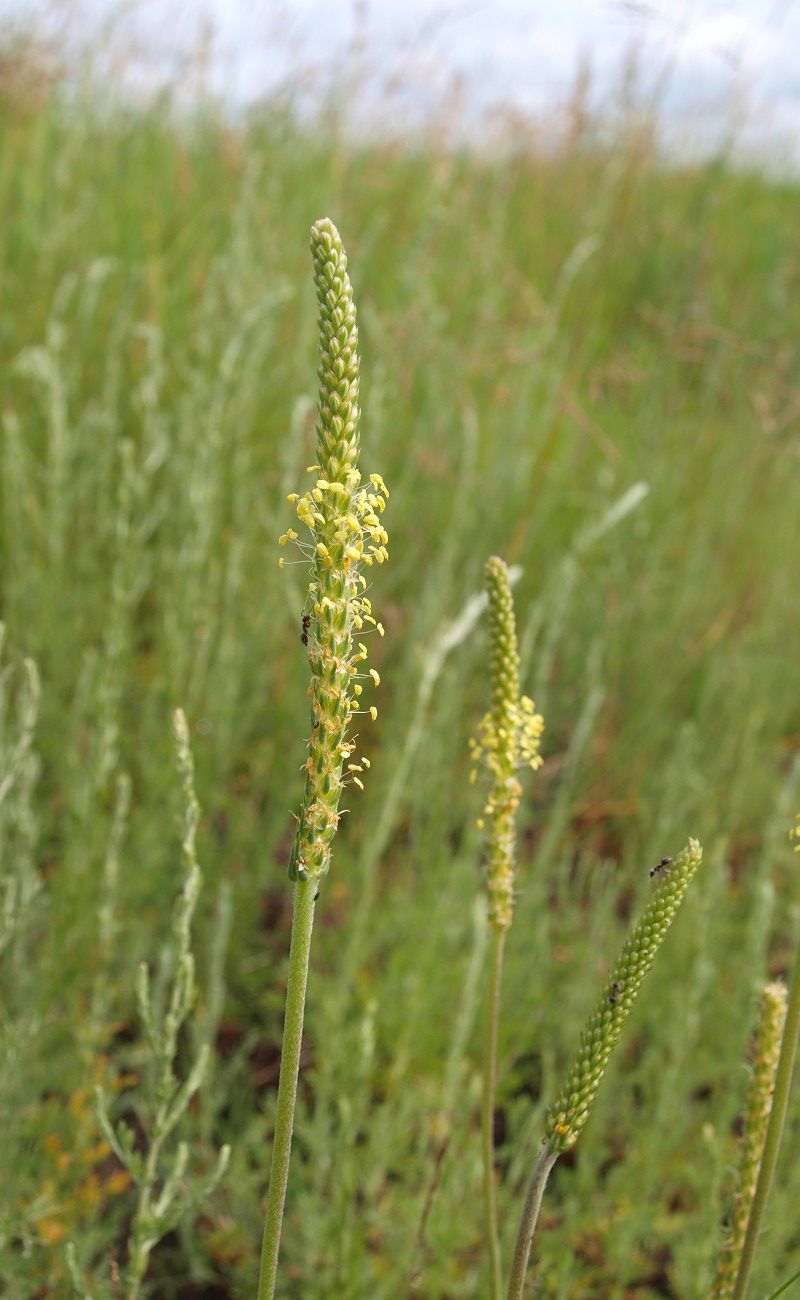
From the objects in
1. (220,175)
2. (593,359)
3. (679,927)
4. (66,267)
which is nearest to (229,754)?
(679,927)

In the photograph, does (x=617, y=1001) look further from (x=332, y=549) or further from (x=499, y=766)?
(x=332, y=549)

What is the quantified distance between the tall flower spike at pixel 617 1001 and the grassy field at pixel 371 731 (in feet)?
1.88

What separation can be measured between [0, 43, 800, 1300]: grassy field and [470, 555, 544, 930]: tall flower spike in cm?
50

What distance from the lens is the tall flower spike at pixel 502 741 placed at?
1000 millimetres

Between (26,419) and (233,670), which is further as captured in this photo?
(26,419)

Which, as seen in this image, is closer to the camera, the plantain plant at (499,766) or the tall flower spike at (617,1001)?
the tall flower spike at (617,1001)

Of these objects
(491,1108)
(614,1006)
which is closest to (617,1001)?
(614,1006)

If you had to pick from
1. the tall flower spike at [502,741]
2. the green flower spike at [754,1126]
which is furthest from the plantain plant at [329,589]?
the green flower spike at [754,1126]

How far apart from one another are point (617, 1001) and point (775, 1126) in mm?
228

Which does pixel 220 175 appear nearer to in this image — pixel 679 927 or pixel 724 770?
pixel 724 770

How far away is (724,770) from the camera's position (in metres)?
3.23

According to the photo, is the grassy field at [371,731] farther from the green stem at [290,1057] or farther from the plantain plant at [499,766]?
the green stem at [290,1057]

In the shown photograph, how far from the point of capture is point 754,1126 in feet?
3.53

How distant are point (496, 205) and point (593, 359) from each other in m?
0.87
